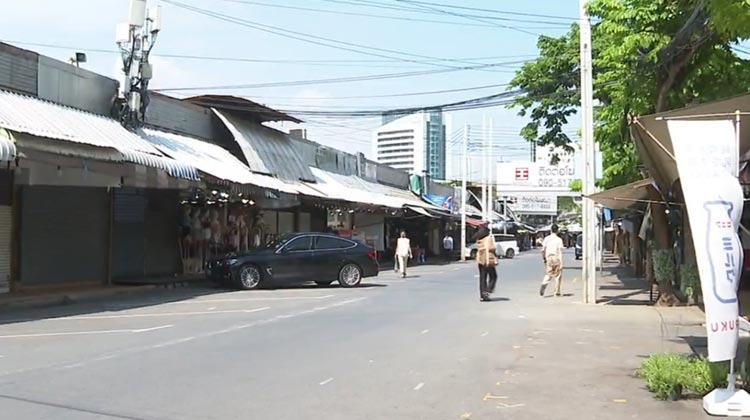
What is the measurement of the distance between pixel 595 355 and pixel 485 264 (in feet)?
27.4

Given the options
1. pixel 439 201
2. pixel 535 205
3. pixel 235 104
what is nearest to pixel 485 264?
pixel 235 104

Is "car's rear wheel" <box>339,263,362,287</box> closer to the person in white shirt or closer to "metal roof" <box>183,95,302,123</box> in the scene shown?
the person in white shirt

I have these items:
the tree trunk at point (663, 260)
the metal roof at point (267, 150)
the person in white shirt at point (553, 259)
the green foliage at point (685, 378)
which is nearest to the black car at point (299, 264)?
the metal roof at point (267, 150)

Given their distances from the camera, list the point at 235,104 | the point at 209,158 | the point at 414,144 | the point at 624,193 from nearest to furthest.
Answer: the point at 624,193
the point at 209,158
the point at 235,104
the point at 414,144

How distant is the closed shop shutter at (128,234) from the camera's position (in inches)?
892

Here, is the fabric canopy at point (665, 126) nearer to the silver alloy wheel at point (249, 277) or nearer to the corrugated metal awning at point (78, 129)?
the corrugated metal awning at point (78, 129)

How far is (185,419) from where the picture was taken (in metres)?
7.10

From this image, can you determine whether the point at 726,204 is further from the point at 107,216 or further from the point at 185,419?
the point at 107,216

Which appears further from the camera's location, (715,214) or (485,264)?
(485,264)

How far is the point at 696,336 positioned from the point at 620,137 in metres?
8.67

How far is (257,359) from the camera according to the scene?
34.0 ft

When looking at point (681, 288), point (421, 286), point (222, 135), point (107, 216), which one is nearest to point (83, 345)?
point (107, 216)

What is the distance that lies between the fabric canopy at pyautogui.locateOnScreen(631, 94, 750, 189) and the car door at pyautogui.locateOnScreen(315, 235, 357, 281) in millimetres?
13469

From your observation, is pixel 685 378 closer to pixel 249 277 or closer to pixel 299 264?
pixel 299 264
